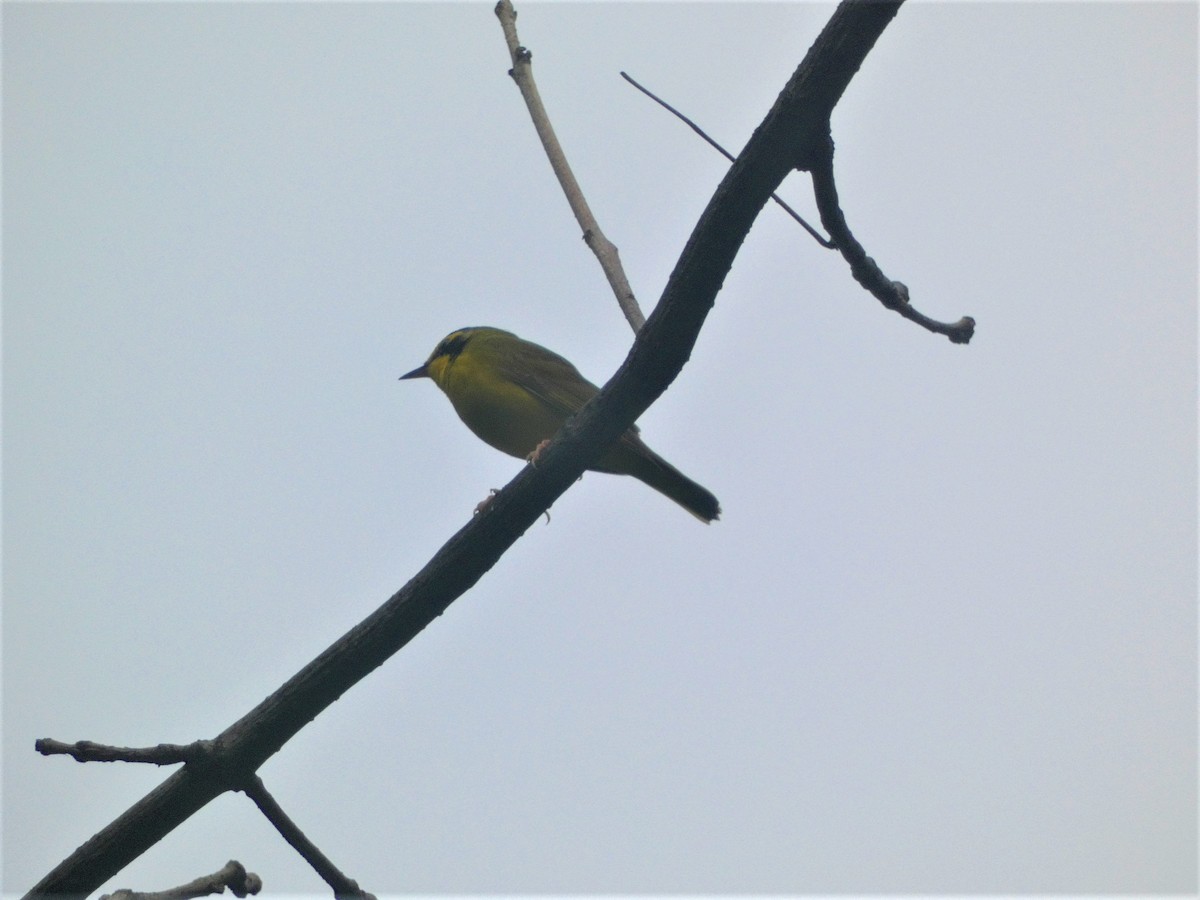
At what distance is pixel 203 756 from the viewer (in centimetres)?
303

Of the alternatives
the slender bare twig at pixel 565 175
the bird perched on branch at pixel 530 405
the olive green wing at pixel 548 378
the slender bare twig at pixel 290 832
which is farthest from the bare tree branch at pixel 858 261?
the olive green wing at pixel 548 378

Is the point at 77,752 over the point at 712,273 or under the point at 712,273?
under

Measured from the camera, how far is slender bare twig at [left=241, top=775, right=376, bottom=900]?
10.2 feet

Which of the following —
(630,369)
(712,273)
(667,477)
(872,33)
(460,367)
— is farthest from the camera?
(460,367)

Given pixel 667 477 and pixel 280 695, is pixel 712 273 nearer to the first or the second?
pixel 280 695

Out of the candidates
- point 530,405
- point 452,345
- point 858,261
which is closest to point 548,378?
point 530,405

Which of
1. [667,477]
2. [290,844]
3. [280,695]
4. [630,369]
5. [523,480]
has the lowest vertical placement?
[290,844]

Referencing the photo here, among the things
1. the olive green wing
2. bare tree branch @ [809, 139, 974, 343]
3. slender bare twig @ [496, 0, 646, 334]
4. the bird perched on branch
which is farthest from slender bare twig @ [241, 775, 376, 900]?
the olive green wing

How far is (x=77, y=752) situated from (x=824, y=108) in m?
2.50

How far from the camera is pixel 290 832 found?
3111mm

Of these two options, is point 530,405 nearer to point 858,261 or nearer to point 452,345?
point 452,345

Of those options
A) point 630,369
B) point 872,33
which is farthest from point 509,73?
point 872,33

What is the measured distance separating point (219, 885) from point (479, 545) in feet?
3.89

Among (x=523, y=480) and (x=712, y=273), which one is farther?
(x=523, y=480)
